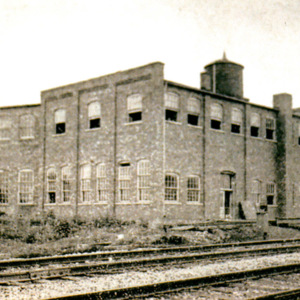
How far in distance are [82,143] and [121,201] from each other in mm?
4619

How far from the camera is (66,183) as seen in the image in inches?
1043

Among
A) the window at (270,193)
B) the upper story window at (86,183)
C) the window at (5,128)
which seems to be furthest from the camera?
the window at (5,128)

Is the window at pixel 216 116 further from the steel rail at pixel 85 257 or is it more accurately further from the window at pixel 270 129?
the steel rail at pixel 85 257

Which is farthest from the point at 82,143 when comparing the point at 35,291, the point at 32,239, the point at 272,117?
the point at 35,291

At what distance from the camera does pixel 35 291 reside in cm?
750

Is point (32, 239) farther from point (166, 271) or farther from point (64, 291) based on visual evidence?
point (64, 291)

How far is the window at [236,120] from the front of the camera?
26500 millimetres

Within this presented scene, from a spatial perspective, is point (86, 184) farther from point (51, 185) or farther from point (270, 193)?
point (270, 193)

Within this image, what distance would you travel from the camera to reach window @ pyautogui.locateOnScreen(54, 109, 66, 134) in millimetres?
27234

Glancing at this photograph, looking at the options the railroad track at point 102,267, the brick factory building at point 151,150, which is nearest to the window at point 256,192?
the brick factory building at point 151,150

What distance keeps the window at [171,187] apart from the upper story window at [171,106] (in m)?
3.08

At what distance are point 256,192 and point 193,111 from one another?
24.8ft

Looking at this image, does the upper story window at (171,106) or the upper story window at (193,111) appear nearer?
the upper story window at (171,106)

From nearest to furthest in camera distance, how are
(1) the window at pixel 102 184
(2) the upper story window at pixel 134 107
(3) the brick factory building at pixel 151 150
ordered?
(3) the brick factory building at pixel 151 150 → (2) the upper story window at pixel 134 107 → (1) the window at pixel 102 184
